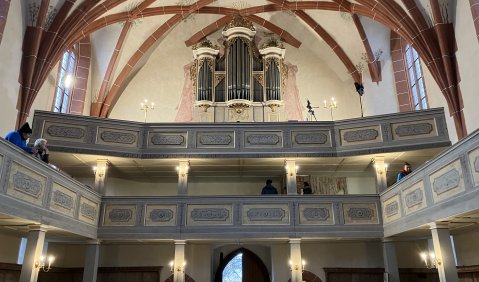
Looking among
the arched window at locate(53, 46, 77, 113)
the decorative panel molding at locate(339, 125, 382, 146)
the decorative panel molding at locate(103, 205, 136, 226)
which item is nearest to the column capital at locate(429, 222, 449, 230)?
the decorative panel molding at locate(339, 125, 382, 146)

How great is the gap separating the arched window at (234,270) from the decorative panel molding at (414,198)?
8251 mm

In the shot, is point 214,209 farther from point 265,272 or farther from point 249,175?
point 265,272

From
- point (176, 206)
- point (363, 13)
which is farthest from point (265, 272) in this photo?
point (363, 13)

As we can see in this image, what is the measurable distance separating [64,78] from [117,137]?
13.5ft

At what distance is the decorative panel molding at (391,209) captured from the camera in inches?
468

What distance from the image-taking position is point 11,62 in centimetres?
1200

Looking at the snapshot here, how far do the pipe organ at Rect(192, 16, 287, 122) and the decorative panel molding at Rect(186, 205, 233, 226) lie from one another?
4.20 metres

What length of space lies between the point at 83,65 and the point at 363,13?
11.0m

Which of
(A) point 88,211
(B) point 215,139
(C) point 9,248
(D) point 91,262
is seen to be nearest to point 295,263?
(B) point 215,139

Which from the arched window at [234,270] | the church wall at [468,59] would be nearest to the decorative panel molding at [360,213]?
the church wall at [468,59]

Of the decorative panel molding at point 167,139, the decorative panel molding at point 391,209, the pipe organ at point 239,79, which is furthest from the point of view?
the pipe organ at point 239,79

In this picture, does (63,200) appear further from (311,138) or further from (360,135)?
(360,135)

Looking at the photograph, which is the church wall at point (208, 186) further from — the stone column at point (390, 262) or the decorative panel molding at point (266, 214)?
the stone column at point (390, 262)

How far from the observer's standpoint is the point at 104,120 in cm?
1355
